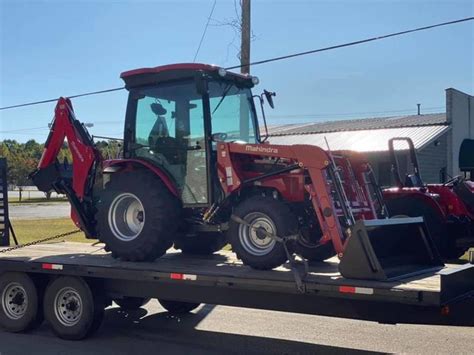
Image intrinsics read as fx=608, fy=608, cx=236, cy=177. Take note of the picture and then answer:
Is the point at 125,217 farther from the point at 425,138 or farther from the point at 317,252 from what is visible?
the point at 425,138

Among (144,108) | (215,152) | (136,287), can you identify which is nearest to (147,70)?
(144,108)

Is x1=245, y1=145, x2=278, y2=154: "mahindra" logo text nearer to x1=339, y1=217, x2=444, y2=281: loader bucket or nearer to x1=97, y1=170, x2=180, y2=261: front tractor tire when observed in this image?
x1=97, y1=170, x2=180, y2=261: front tractor tire

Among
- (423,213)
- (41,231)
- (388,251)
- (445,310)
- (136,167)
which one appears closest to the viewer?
(445,310)

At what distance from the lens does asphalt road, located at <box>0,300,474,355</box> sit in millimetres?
6625

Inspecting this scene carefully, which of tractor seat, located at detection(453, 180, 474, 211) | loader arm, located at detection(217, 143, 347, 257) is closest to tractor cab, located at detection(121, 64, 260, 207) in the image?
loader arm, located at detection(217, 143, 347, 257)

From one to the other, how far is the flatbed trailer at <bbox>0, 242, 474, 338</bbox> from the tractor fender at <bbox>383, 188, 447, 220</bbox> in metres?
4.29

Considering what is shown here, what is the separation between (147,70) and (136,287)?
108 inches

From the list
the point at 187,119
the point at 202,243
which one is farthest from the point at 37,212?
the point at 187,119

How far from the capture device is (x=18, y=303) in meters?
7.65

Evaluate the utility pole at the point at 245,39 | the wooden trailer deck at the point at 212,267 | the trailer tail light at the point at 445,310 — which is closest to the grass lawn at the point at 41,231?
the utility pole at the point at 245,39

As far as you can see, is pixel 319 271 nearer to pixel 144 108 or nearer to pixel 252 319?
pixel 252 319

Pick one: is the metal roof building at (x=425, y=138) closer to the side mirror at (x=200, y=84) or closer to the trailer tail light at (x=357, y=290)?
the side mirror at (x=200, y=84)

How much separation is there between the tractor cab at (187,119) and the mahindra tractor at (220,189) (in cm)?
1

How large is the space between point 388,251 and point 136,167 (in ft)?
11.1
